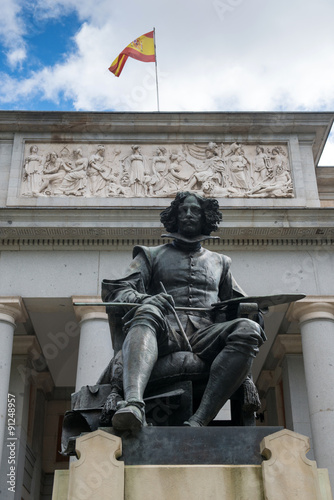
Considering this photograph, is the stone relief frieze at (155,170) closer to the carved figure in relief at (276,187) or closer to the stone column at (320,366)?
the carved figure in relief at (276,187)

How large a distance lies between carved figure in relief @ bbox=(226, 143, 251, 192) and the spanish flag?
5354 mm

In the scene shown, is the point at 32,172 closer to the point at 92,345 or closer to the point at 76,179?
the point at 76,179

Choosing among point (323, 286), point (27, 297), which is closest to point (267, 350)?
point (323, 286)

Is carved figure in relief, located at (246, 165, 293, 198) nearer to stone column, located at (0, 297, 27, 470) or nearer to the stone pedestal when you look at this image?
stone column, located at (0, 297, 27, 470)

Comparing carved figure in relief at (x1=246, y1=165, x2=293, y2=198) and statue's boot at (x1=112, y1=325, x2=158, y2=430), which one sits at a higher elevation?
carved figure in relief at (x1=246, y1=165, x2=293, y2=198)

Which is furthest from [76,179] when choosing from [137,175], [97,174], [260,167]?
[260,167]

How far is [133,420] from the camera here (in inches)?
177

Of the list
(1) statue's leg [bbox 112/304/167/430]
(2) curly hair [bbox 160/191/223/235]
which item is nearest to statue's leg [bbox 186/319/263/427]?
(1) statue's leg [bbox 112/304/167/430]

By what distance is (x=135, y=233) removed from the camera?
19.0 metres

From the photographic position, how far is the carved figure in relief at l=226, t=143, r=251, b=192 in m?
20.5

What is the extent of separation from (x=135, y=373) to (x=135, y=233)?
557 inches

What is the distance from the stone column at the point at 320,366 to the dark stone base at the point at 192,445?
12.3 metres

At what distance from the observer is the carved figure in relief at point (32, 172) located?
20.3m

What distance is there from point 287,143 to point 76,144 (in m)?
6.58
